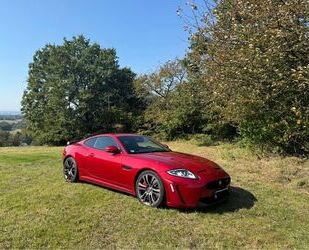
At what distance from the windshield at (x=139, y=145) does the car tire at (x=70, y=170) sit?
147 centimetres

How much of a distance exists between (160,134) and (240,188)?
69.6 ft

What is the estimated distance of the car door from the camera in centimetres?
855

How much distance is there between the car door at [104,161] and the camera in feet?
28.0

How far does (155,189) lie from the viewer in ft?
25.0

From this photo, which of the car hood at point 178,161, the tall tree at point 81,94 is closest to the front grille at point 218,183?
the car hood at point 178,161

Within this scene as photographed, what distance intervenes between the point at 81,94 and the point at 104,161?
27840 millimetres

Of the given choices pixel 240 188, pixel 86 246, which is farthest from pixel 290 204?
pixel 86 246

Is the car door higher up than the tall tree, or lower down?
lower down

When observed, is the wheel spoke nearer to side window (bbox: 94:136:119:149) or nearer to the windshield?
the windshield

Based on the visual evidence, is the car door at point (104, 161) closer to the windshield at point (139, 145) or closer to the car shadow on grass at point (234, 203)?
the windshield at point (139, 145)

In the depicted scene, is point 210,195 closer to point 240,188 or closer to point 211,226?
point 211,226

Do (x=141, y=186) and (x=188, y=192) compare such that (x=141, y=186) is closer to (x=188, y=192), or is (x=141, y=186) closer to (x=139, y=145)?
(x=188, y=192)

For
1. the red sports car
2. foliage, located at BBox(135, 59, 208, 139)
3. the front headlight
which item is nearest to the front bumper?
the red sports car

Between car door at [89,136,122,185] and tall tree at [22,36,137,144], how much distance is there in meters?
A: 25.9
